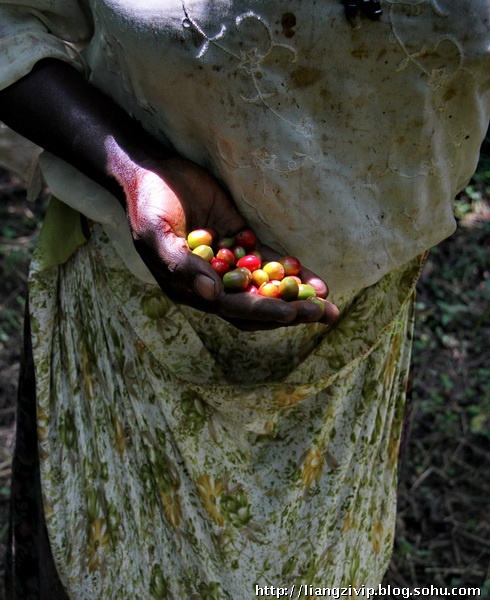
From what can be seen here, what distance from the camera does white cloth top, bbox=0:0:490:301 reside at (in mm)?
1031

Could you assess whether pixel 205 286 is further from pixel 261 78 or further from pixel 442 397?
pixel 442 397

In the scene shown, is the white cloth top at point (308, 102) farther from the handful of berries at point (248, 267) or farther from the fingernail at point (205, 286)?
the fingernail at point (205, 286)

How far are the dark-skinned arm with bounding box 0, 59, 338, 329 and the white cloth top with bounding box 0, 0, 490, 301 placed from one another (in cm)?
3

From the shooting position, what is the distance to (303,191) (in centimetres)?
113

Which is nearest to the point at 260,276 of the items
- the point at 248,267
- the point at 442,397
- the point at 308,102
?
the point at 248,267

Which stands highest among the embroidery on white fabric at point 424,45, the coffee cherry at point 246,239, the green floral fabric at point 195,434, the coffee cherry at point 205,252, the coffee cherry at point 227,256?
the embroidery on white fabric at point 424,45

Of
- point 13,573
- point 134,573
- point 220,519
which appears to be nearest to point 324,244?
point 220,519

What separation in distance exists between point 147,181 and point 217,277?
0.18 metres

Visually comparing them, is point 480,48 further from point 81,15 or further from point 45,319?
point 45,319

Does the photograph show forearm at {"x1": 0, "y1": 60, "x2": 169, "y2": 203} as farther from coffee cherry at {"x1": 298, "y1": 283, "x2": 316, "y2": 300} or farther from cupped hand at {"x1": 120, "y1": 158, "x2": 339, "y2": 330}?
coffee cherry at {"x1": 298, "y1": 283, "x2": 316, "y2": 300}

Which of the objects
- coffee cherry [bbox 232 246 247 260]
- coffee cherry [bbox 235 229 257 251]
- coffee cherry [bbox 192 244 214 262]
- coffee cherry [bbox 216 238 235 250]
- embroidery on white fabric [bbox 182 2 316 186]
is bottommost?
coffee cherry [bbox 192 244 214 262]

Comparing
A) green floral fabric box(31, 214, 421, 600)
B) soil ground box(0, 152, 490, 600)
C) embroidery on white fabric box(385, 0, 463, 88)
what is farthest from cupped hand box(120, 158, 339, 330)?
soil ground box(0, 152, 490, 600)

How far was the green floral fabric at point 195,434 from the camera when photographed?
→ 1.32 metres

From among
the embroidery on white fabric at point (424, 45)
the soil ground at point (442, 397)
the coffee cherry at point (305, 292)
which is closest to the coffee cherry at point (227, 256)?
the coffee cherry at point (305, 292)
